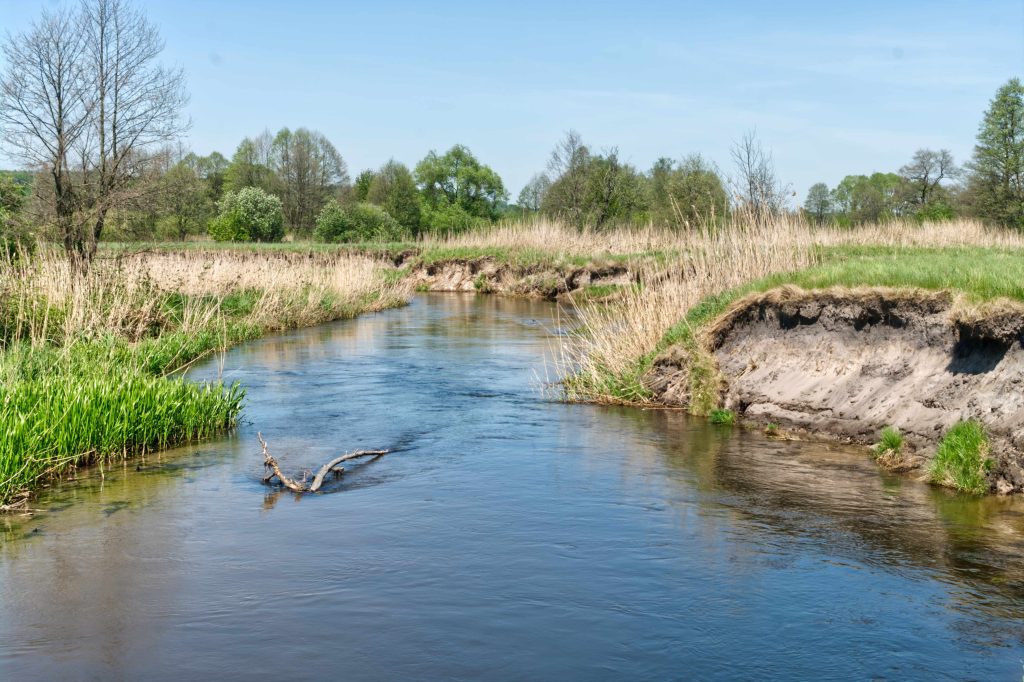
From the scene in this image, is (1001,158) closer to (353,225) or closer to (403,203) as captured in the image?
(353,225)

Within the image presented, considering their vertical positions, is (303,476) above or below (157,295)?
below

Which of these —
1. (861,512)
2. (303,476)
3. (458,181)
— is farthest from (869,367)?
(458,181)

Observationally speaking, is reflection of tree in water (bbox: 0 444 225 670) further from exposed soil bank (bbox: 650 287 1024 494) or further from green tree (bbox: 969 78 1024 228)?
green tree (bbox: 969 78 1024 228)

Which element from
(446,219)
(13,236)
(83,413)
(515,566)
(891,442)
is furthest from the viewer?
(446,219)

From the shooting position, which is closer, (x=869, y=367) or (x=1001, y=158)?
(x=869, y=367)

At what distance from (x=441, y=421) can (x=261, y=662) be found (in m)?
7.54

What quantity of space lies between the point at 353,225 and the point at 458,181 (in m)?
37.6

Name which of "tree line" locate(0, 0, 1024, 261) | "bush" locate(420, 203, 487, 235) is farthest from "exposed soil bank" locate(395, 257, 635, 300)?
"bush" locate(420, 203, 487, 235)

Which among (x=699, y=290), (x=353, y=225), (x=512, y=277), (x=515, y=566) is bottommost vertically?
(x=515, y=566)

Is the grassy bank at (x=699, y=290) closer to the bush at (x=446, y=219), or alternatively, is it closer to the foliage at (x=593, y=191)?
the foliage at (x=593, y=191)

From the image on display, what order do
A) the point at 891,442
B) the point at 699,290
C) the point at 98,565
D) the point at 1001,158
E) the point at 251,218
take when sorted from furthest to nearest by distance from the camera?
the point at 251,218, the point at 1001,158, the point at 699,290, the point at 891,442, the point at 98,565

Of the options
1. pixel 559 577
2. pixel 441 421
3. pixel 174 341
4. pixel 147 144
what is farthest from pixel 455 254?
pixel 559 577

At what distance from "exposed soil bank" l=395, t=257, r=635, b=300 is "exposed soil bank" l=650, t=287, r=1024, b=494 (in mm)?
18652

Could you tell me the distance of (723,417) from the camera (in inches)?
511
